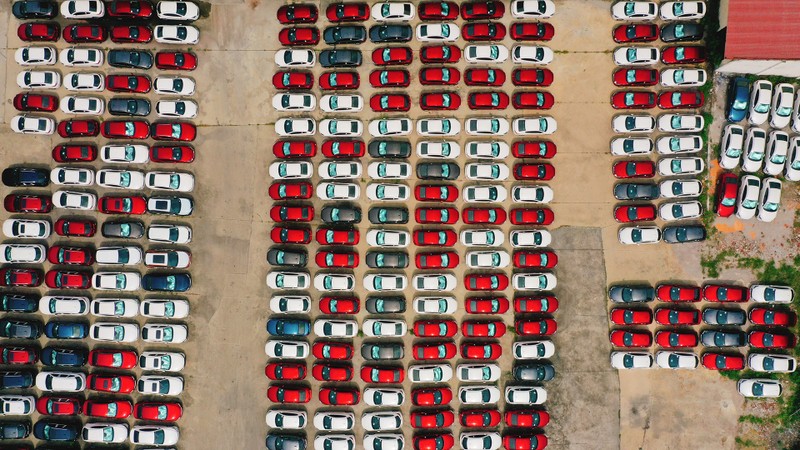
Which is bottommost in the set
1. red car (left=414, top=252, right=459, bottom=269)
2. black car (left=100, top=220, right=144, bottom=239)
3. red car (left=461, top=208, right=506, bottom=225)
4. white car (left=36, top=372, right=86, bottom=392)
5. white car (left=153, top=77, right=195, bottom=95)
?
white car (left=36, top=372, right=86, bottom=392)

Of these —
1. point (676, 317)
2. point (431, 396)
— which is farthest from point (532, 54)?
point (431, 396)

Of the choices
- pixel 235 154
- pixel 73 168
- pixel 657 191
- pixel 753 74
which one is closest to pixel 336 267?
pixel 235 154

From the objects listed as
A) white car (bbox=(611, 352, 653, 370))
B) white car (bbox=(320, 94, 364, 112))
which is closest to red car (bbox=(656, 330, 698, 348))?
white car (bbox=(611, 352, 653, 370))

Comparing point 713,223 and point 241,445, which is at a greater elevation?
point 713,223

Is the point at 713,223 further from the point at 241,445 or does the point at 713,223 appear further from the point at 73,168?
the point at 73,168

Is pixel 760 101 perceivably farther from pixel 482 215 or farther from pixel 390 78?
pixel 390 78

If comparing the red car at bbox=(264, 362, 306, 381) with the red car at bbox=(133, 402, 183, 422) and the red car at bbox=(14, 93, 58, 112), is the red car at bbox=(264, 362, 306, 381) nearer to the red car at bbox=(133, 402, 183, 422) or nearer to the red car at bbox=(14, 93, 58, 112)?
the red car at bbox=(133, 402, 183, 422)

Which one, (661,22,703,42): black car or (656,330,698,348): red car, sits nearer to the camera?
(656,330,698,348): red car
